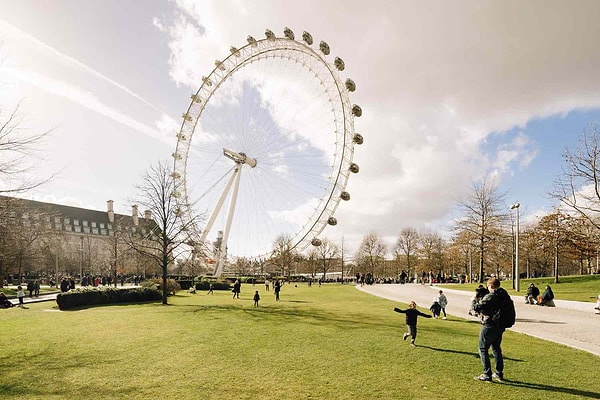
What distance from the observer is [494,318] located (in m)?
7.80

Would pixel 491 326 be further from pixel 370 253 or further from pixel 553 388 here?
pixel 370 253

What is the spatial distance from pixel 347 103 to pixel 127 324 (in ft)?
91.1

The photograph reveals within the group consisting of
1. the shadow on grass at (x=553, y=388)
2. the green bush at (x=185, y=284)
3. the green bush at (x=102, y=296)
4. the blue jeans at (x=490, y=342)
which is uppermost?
the blue jeans at (x=490, y=342)

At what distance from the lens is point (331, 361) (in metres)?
9.83

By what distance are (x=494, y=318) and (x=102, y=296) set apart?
89.0ft

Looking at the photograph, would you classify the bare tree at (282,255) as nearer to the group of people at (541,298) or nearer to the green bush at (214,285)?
the green bush at (214,285)

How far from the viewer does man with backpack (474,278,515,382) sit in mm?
7742

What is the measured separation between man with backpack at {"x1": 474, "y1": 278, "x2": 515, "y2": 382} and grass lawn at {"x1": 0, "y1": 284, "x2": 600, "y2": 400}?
43cm

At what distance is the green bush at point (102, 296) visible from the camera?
23.8m

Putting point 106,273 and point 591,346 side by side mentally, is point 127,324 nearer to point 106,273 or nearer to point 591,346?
point 591,346

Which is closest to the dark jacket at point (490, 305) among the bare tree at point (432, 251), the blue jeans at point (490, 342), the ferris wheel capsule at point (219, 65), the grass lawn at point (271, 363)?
the blue jeans at point (490, 342)

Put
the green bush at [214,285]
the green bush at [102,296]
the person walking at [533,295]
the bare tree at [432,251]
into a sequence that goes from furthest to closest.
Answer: the bare tree at [432,251] → the green bush at [214,285] → the person walking at [533,295] → the green bush at [102,296]

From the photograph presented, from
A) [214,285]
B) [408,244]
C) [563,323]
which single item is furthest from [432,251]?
[563,323]

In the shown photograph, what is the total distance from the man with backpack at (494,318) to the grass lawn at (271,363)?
43cm
